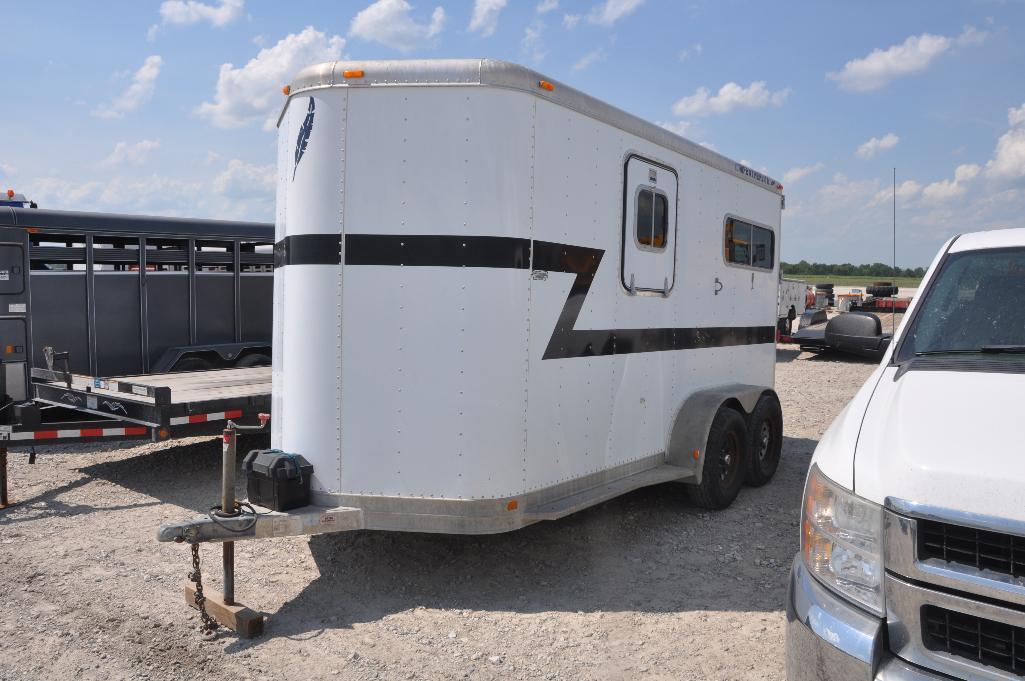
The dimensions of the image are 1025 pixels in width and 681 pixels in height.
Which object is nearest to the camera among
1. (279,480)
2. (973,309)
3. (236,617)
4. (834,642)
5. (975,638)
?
(975,638)

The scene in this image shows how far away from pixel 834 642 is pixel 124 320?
8.69 metres

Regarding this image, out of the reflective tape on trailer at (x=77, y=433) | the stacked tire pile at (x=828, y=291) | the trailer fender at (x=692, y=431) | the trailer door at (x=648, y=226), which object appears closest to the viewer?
the trailer door at (x=648, y=226)

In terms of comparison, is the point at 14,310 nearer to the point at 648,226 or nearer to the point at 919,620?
the point at 648,226

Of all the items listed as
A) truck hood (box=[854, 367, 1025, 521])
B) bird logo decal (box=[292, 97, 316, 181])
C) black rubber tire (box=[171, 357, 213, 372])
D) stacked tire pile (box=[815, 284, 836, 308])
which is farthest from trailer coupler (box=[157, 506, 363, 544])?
stacked tire pile (box=[815, 284, 836, 308])

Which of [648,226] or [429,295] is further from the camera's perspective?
[648,226]

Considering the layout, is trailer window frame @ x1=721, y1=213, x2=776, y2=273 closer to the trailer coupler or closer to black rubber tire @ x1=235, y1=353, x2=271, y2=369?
the trailer coupler

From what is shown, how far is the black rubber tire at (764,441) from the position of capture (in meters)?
7.13

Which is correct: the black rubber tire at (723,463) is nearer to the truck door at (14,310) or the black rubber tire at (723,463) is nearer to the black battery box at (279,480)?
the black battery box at (279,480)

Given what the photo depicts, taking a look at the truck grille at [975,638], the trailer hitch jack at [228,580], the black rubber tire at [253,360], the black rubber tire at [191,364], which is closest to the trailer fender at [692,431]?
the trailer hitch jack at [228,580]

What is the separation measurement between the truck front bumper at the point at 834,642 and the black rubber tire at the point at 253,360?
8.52 metres

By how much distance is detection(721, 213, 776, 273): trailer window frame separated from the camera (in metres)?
6.94

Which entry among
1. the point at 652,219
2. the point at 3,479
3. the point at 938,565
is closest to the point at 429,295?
the point at 652,219

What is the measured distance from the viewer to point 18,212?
8070 mm

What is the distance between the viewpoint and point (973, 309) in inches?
136
